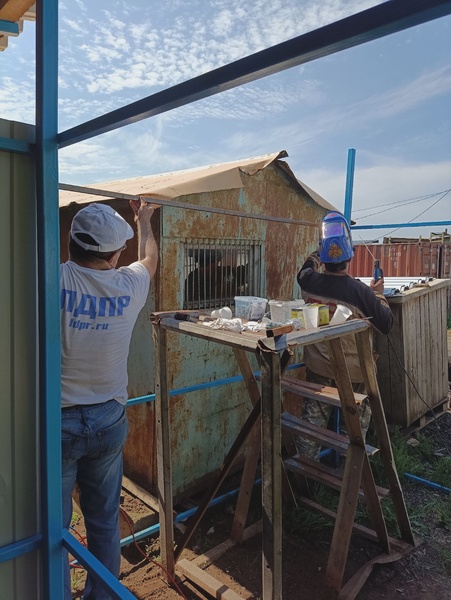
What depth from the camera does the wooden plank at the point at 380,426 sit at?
287 centimetres

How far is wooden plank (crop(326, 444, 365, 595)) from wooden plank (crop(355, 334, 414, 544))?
14.1 inches

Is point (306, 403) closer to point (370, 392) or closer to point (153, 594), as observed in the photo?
point (370, 392)

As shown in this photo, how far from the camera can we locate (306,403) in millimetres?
3779

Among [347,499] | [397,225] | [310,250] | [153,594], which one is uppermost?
[397,225]

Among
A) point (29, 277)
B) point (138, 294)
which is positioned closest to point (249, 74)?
point (29, 277)

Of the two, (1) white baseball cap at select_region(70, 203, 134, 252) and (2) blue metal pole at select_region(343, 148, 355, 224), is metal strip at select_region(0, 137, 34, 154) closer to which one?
(1) white baseball cap at select_region(70, 203, 134, 252)

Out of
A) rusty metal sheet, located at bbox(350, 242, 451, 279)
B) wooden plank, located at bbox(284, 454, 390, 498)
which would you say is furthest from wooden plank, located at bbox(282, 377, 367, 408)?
rusty metal sheet, located at bbox(350, 242, 451, 279)

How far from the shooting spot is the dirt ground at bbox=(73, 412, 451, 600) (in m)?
2.92

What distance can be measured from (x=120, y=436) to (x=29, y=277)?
1.10m

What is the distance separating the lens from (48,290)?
4.42 ft

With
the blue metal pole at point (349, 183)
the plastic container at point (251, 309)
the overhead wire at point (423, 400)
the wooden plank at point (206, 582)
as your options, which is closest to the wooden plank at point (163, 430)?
the wooden plank at point (206, 582)

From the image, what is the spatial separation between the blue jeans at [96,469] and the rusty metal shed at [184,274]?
1.12 m

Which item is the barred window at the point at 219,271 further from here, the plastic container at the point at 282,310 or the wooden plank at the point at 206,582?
the wooden plank at the point at 206,582

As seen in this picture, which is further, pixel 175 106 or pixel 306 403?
pixel 306 403
